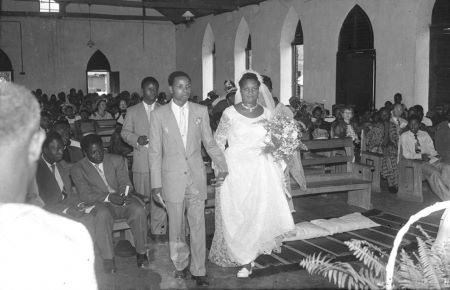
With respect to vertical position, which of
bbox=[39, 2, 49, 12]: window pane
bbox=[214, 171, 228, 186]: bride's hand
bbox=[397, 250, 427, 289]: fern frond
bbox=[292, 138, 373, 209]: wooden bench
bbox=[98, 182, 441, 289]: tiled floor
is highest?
bbox=[39, 2, 49, 12]: window pane

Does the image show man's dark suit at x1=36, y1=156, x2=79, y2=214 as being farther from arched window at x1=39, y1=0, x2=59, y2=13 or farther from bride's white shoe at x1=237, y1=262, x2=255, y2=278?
arched window at x1=39, y1=0, x2=59, y2=13

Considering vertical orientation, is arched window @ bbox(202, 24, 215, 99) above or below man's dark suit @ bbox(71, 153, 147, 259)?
above

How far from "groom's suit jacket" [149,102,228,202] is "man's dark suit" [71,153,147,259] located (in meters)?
0.70

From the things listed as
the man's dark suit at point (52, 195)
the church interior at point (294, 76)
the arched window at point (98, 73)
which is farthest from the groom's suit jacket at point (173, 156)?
the arched window at point (98, 73)

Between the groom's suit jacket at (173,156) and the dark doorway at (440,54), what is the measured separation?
963 centimetres

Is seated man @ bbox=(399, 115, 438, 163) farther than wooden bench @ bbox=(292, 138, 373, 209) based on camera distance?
Yes

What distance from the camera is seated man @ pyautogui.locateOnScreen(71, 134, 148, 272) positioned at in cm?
580

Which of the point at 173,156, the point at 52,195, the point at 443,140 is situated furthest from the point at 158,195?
the point at 443,140

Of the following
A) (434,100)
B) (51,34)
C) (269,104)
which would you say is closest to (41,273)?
(269,104)

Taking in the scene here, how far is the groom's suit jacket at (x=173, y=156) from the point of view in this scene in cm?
520

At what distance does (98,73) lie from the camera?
2562cm

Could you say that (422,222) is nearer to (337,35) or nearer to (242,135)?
(242,135)

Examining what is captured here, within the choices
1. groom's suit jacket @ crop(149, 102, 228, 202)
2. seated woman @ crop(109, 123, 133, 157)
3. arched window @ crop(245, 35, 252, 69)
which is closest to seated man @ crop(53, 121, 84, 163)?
seated woman @ crop(109, 123, 133, 157)

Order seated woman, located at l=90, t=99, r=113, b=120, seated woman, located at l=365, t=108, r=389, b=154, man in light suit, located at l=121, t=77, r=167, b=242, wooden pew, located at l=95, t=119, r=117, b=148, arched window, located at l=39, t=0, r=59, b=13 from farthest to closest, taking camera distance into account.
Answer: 1. arched window, located at l=39, t=0, r=59, b=13
2. seated woman, located at l=90, t=99, r=113, b=120
3. seated woman, located at l=365, t=108, r=389, b=154
4. wooden pew, located at l=95, t=119, r=117, b=148
5. man in light suit, located at l=121, t=77, r=167, b=242
